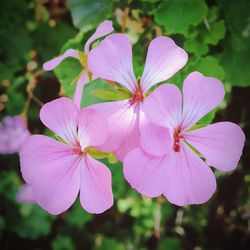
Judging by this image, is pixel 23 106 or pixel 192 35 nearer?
pixel 192 35

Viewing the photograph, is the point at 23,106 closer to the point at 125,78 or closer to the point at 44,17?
the point at 44,17

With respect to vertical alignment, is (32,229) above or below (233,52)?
below

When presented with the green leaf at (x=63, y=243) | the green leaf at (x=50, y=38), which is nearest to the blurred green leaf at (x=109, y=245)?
the green leaf at (x=63, y=243)

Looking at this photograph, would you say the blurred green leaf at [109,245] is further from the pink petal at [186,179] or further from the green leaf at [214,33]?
the pink petal at [186,179]

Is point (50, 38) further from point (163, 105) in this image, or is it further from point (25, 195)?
point (163, 105)

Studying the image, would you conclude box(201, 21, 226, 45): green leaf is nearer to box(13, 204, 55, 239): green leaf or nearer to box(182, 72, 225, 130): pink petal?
box(182, 72, 225, 130): pink petal

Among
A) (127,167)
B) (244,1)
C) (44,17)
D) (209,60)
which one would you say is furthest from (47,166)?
(44,17)

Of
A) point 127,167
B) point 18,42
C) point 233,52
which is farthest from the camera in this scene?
point 18,42

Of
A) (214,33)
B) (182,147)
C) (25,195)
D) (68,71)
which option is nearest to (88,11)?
(68,71)
